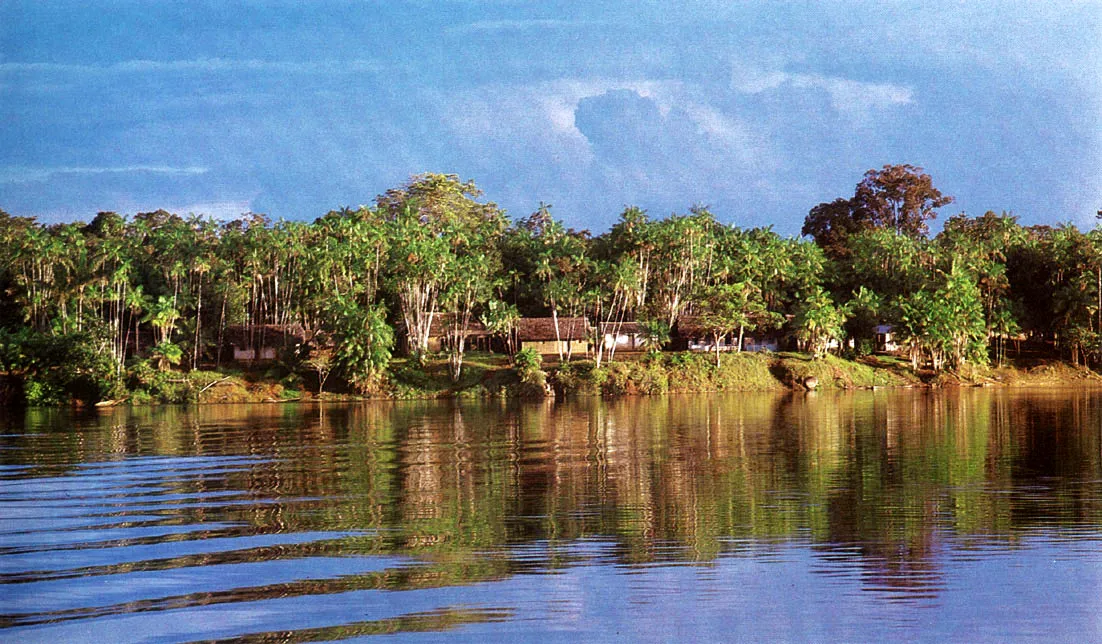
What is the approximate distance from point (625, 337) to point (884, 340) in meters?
21.4

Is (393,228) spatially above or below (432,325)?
above

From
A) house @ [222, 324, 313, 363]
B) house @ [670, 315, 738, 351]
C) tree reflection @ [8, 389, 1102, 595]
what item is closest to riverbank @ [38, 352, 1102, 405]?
house @ [222, 324, 313, 363]

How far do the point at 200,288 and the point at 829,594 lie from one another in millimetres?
70060

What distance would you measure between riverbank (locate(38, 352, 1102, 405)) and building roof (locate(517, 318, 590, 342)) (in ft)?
11.3

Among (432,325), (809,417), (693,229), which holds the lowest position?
(809,417)

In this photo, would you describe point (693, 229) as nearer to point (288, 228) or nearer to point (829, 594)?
point (288, 228)

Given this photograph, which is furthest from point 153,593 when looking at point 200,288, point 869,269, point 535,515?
point 869,269

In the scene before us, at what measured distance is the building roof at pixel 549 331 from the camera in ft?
261

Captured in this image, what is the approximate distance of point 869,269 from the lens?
284ft

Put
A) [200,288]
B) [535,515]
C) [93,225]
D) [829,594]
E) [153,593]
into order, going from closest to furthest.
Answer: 1. [829,594]
2. [153,593]
3. [535,515]
4. [200,288]
5. [93,225]

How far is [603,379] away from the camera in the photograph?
71.4m

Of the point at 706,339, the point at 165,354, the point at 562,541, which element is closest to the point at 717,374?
the point at 706,339

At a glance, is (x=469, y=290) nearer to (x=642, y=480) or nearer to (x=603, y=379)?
(x=603, y=379)

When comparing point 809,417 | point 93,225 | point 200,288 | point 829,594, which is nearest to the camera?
point 829,594
